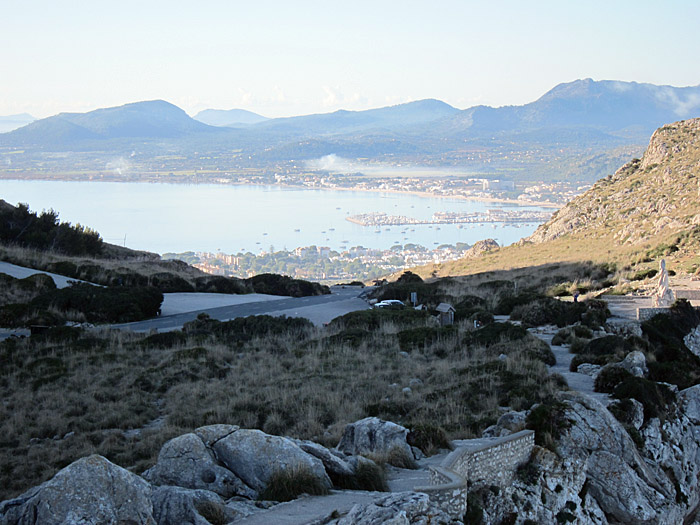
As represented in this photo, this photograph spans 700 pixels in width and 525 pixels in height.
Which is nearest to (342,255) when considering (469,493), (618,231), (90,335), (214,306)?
(618,231)

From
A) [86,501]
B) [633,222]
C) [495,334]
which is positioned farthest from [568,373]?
[633,222]

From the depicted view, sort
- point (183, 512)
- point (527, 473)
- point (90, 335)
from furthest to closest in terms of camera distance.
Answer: point (90, 335) → point (527, 473) → point (183, 512)

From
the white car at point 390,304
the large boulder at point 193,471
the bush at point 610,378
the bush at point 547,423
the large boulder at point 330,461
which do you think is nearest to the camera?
the large boulder at point 193,471

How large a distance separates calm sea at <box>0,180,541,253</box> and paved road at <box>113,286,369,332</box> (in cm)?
6016

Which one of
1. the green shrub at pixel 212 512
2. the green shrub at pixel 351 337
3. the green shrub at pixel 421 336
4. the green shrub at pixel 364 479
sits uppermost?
the green shrub at pixel 212 512

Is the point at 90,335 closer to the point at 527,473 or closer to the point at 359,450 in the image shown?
the point at 359,450

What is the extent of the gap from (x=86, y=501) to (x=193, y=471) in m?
1.69

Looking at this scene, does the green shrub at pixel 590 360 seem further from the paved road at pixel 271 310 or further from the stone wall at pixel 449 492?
the paved road at pixel 271 310

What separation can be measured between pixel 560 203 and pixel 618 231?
104 m

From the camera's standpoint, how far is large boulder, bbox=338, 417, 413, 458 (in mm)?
8664

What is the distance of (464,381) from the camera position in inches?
496

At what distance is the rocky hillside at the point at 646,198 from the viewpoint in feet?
145

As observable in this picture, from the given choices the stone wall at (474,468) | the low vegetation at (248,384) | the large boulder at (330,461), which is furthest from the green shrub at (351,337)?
the large boulder at (330,461)

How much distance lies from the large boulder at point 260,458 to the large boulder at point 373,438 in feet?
3.50
